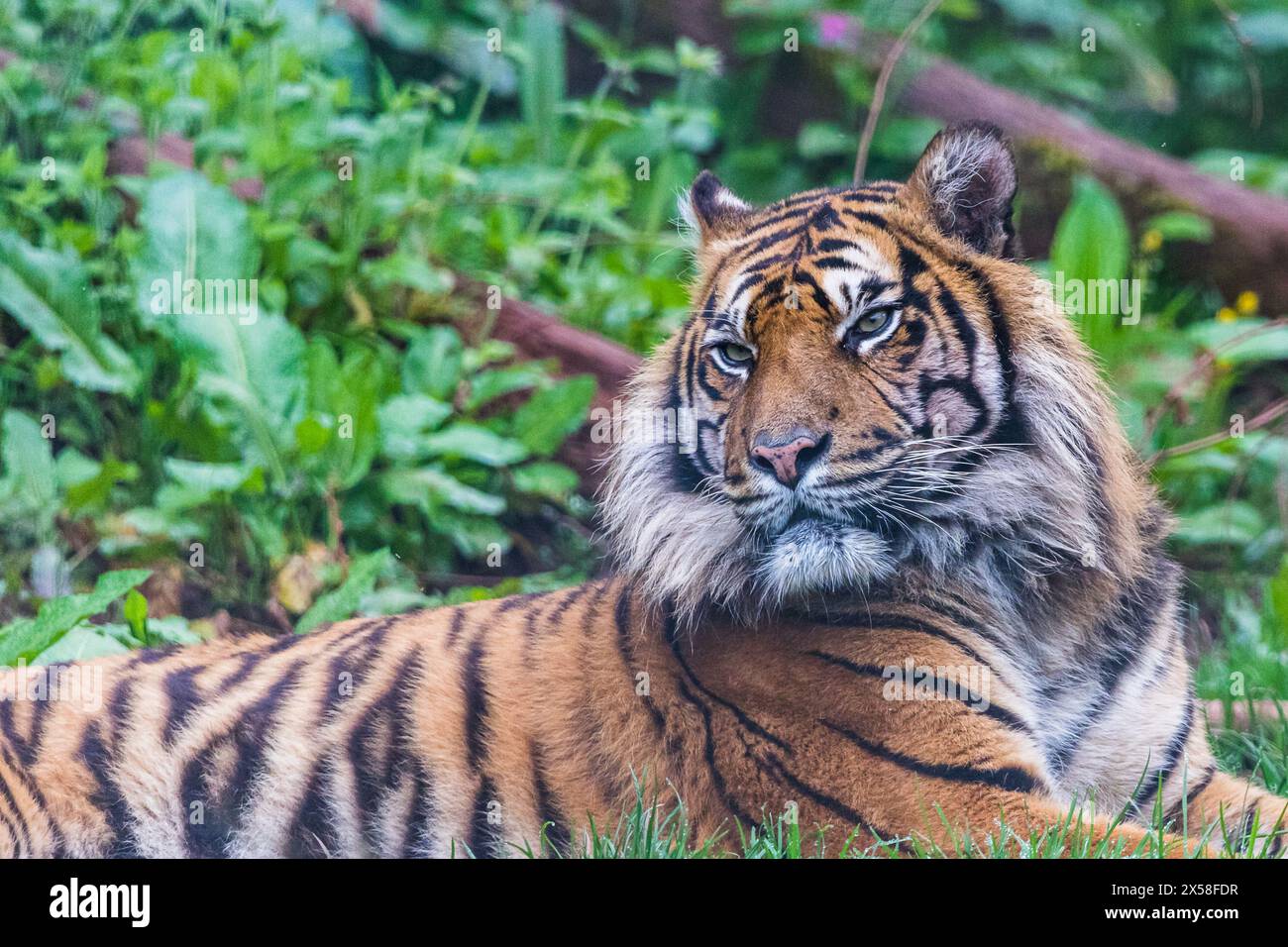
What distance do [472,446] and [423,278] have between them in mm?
720

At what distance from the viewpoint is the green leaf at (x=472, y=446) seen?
4383mm

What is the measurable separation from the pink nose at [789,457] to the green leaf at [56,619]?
5.20 ft

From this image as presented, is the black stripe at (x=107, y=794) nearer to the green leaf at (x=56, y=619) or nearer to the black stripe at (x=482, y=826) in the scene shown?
the green leaf at (x=56, y=619)

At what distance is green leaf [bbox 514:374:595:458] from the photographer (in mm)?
4664

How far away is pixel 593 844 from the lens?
2.65 meters

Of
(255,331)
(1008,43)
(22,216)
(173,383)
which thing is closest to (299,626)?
(255,331)

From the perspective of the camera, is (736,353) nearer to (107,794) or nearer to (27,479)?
(107,794)

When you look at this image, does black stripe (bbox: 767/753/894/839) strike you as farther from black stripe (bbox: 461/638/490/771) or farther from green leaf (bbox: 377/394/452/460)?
green leaf (bbox: 377/394/452/460)

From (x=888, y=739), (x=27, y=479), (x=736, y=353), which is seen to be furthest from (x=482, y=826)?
(x=27, y=479)

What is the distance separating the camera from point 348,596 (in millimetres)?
3865

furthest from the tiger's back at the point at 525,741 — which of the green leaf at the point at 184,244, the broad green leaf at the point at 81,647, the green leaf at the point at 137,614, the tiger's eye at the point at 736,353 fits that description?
the green leaf at the point at 184,244
